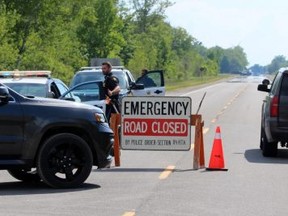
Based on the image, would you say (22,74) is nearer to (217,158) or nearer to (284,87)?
(284,87)

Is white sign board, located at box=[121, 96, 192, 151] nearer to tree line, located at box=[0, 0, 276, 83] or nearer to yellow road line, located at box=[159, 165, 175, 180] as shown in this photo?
yellow road line, located at box=[159, 165, 175, 180]

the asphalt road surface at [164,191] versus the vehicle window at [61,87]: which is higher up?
the vehicle window at [61,87]

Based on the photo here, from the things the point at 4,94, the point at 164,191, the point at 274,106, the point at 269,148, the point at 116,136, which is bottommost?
the point at 269,148

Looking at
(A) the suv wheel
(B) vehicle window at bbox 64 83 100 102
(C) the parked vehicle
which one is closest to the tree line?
(B) vehicle window at bbox 64 83 100 102

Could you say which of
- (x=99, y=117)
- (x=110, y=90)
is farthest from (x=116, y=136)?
(x=110, y=90)

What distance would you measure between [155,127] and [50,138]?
141 inches

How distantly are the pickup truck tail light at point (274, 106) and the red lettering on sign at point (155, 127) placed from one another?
2312mm

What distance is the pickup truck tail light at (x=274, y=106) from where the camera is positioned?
54.3 feet

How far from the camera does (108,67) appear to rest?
18609mm

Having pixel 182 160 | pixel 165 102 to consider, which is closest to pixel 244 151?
pixel 182 160

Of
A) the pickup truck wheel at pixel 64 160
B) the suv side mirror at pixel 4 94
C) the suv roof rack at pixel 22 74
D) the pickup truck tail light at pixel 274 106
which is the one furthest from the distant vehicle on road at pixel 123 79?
the suv side mirror at pixel 4 94

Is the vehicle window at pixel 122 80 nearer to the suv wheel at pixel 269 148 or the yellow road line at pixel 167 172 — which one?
the suv wheel at pixel 269 148

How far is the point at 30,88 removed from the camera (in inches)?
738

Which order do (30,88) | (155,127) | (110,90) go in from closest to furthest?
(155,127) < (30,88) < (110,90)
